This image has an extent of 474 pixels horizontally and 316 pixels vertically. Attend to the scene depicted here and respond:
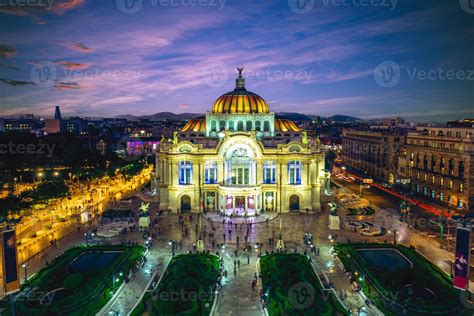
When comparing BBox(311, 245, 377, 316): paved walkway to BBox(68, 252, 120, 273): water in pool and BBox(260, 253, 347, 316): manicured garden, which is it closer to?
BBox(260, 253, 347, 316): manicured garden

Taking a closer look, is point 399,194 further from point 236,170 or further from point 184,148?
point 184,148

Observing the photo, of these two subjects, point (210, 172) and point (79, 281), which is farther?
point (210, 172)

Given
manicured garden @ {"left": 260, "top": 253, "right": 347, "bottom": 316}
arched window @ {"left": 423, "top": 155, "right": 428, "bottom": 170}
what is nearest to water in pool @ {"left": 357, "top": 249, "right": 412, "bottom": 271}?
manicured garden @ {"left": 260, "top": 253, "right": 347, "bottom": 316}

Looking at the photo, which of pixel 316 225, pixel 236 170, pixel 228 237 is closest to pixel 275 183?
pixel 236 170

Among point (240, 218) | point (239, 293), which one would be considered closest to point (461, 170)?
point (240, 218)

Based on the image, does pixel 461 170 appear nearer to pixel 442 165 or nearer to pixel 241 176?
pixel 442 165
